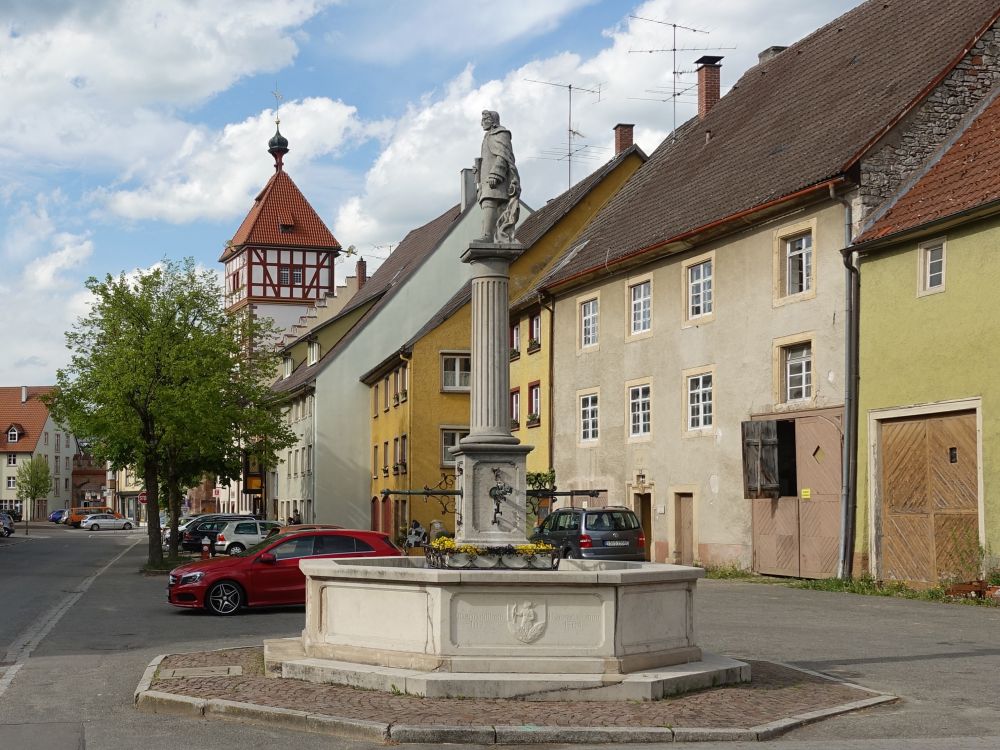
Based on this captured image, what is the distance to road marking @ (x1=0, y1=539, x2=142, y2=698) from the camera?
1348 centimetres

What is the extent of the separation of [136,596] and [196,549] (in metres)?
20.4

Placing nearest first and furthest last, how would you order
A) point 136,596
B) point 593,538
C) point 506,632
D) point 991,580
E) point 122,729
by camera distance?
1. point 122,729
2. point 506,632
3. point 991,580
4. point 136,596
5. point 593,538

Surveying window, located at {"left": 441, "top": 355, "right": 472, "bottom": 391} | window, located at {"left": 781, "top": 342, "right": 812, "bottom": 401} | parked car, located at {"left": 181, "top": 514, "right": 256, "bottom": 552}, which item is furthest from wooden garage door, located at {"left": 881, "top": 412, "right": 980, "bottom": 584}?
parked car, located at {"left": 181, "top": 514, "right": 256, "bottom": 552}

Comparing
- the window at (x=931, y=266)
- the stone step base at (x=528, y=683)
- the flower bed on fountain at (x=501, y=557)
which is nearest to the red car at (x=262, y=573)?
the flower bed on fountain at (x=501, y=557)

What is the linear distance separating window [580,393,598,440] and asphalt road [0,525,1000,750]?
9.85m

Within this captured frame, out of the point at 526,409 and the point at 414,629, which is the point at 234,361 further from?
the point at 414,629

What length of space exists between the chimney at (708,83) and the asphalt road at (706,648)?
16.9 metres

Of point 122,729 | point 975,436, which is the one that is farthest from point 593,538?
point 122,729

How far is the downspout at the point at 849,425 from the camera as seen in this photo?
24.8 m

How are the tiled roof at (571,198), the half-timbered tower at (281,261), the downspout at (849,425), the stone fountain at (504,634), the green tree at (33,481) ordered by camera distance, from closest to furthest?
the stone fountain at (504,634) → the downspout at (849,425) → the tiled roof at (571,198) → the half-timbered tower at (281,261) → the green tree at (33,481)

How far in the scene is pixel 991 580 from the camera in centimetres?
2119

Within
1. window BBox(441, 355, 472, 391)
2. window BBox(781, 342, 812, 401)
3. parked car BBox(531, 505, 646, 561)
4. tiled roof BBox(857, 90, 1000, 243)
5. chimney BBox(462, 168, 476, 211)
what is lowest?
parked car BBox(531, 505, 646, 561)

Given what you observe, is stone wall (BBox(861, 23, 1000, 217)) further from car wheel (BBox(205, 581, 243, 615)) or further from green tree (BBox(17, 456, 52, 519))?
green tree (BBox(17, 456, 52, 519))

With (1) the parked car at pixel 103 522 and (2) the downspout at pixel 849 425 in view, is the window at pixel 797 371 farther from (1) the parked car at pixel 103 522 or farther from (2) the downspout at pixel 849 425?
(1) the parked car at pixel 103 522
